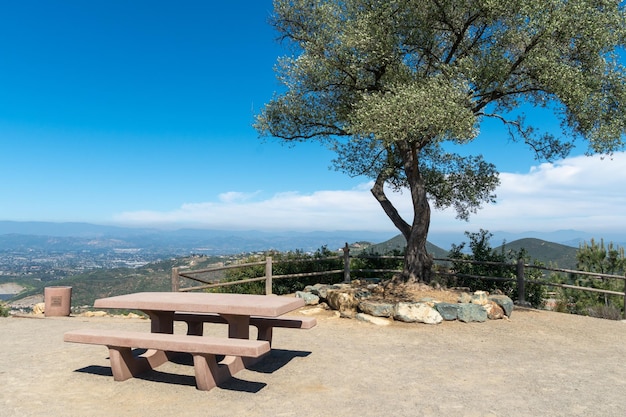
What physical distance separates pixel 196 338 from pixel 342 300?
593 cm

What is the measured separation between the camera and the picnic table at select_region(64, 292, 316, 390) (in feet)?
17.6

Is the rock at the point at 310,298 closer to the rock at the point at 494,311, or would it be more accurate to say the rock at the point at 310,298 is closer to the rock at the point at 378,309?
the rock at the point at 378,309

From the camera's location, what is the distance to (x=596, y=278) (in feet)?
53.1

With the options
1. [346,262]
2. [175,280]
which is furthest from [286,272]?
[175,280]

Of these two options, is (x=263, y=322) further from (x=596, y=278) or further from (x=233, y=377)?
(x=596, y=278)

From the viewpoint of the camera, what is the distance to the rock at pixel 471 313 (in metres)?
10.3

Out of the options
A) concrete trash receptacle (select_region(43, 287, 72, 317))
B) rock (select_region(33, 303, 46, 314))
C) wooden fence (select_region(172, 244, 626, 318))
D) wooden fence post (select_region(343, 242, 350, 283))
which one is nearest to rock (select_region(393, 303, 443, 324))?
wooden fence (select_region(172, 244, 626, 318))

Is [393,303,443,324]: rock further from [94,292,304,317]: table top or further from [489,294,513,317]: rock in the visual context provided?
[94,292,304,317]: table top

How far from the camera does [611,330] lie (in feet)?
32.6

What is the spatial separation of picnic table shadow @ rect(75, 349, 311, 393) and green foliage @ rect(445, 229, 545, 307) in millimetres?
7627

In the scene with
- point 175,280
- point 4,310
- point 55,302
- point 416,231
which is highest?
point 416,231

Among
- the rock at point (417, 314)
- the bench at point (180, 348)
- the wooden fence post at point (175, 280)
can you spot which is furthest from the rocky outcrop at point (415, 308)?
the bench at point (180, 348)

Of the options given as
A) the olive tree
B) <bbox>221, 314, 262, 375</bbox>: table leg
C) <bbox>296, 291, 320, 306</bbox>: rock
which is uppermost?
the olive tree

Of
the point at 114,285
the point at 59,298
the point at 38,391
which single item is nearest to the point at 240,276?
the point at 59,298
